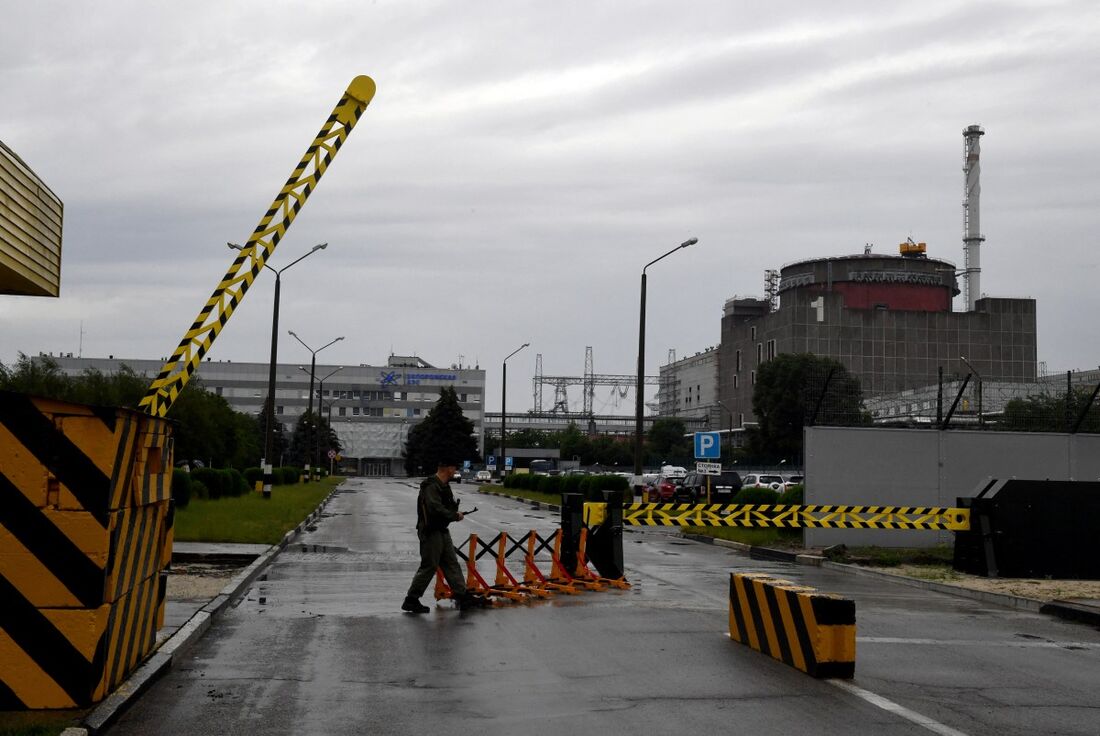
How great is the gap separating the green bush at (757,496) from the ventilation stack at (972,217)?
84082 millimetres

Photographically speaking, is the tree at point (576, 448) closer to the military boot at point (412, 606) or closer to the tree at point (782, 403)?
the tree at point (782, 403)

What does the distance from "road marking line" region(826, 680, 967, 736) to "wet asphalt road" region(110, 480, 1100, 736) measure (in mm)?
21

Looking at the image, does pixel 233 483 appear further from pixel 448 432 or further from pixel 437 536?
pixel 448 432

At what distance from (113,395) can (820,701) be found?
154 feet

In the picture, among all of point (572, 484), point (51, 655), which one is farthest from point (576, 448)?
point (51, 655)

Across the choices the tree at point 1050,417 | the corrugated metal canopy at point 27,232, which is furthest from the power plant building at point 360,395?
the corrugated metal canopy at point 27,232

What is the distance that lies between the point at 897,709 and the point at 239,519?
2298cm

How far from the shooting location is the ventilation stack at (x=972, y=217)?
352ft

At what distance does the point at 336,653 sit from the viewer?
1056cm

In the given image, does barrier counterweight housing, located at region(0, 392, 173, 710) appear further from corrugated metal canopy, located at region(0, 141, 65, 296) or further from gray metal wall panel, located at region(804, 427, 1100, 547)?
gray metal wall panel, located at region(804, 427, 1100, 547)

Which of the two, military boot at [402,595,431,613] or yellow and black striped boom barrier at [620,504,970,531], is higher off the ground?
yellow and black striped boom barrier at [620,504,970,531]

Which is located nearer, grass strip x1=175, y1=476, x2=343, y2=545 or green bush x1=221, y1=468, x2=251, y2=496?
grass strip x1=175, y1=476, x2=343, y2=545

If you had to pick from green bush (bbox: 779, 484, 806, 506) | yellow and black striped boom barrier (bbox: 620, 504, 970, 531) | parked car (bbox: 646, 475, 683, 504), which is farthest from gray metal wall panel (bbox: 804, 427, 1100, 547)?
parked car (bbox: 646, 475, 683, 504)

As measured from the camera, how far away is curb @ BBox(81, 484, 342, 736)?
7461 millimetres
